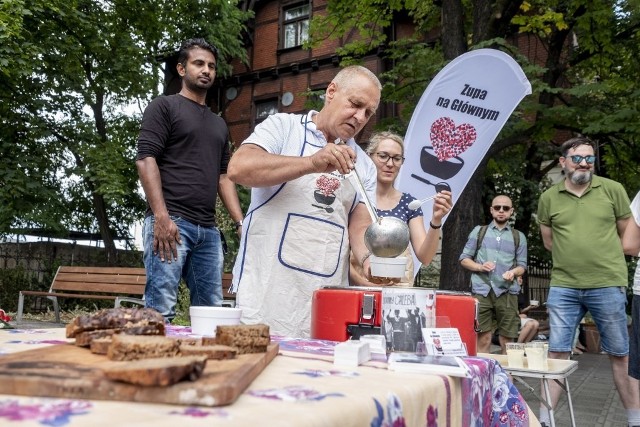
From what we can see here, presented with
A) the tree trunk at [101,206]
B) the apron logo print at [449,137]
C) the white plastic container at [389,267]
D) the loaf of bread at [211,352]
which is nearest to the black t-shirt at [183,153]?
the white plastic container at [389,267]

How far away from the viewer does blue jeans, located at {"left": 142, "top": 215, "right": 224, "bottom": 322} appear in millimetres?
2736

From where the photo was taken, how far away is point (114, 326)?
3.88ft

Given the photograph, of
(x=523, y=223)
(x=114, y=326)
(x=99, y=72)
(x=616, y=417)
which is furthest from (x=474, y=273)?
(x=99, y=72)

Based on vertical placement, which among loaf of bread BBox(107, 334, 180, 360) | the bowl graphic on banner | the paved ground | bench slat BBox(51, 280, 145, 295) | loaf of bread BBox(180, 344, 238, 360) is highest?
the bowl graphic on banner

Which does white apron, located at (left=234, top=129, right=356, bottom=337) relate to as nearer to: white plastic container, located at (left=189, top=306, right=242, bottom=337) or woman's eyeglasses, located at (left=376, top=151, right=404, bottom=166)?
white plastic container, located at (left=189, top=306, right=242, bottom=337)

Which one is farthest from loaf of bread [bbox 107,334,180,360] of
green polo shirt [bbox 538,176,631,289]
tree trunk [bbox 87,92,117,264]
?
tree trunk [bbox 87,92,117,264]

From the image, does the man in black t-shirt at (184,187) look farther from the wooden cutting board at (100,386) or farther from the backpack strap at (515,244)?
the backpack strap at (515,244)

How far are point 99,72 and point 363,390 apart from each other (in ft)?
47.3

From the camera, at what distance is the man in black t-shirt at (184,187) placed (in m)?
2.76

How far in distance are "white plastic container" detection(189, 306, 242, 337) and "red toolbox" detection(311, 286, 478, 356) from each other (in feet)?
0.85

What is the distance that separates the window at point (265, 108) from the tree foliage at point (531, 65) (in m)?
8.44

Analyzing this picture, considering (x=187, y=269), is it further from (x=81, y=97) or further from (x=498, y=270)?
(x=81, y=97)

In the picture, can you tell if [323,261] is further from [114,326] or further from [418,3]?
[418,3]

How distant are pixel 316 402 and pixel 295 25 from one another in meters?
19.2
